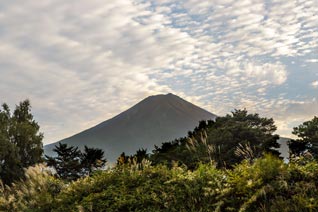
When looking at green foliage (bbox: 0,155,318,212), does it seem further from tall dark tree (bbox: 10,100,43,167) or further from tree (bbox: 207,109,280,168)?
tall dark tree (bbox: 10,100,43,167)

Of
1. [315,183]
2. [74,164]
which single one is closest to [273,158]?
[315,183]

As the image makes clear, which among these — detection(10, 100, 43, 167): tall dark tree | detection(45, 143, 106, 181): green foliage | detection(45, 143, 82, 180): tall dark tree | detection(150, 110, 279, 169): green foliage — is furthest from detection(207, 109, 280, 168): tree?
detection(10, 100, 43, 167): tall dark tree

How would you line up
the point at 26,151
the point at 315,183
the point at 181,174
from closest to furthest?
1. the point at 315,183
2. the point at 181,174
3. the point at 26,151

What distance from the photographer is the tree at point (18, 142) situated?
3681 cm

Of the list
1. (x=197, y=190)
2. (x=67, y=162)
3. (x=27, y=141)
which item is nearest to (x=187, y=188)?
(x=197, y=190)

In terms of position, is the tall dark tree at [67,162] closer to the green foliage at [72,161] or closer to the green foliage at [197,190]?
the green foliage at [72,161]

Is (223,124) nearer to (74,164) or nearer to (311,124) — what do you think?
(311,124)

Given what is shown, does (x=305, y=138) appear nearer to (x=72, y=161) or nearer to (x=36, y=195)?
(x=72, y=161)

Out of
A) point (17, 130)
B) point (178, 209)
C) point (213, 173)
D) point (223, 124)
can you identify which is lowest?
point (178, 209)

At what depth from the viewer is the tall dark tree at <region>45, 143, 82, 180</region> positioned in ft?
120

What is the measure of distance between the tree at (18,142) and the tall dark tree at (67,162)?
252 centimetres

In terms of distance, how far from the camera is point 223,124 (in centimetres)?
3400

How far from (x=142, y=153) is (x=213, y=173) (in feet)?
76.2

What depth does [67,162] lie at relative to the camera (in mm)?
36844
